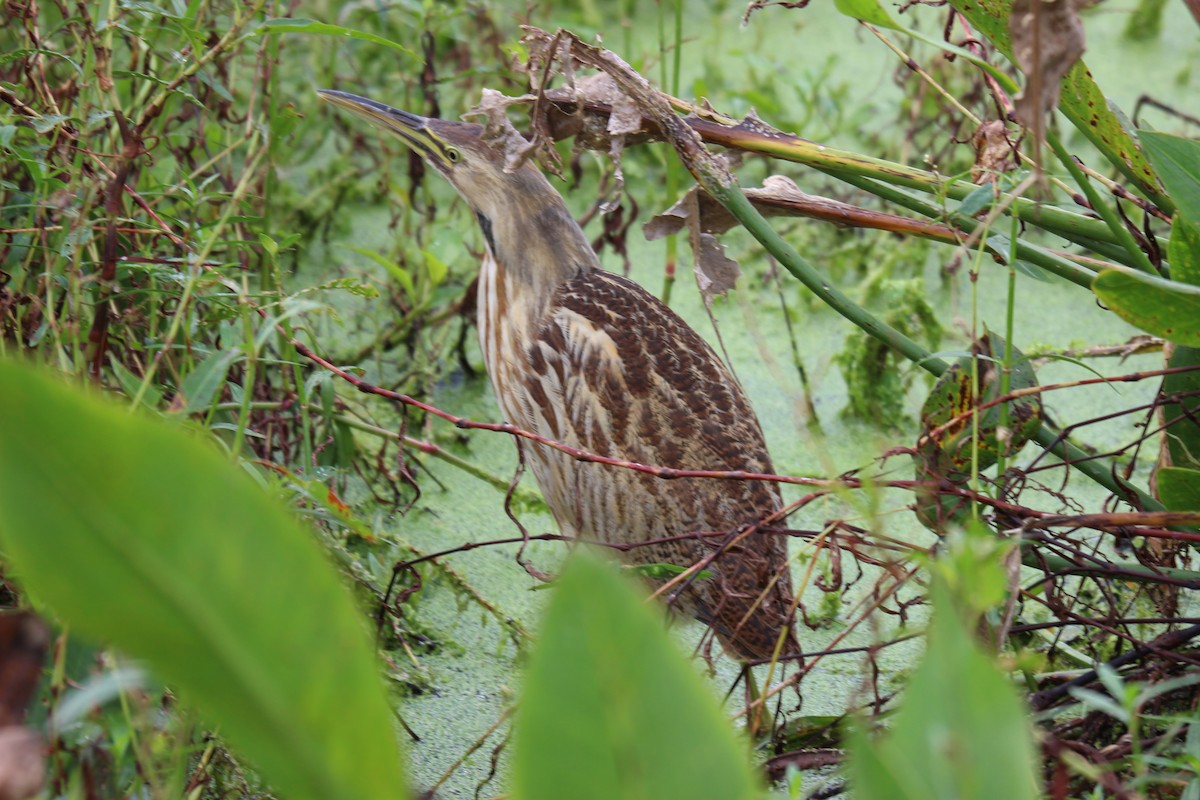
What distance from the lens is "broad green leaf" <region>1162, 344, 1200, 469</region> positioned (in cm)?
142

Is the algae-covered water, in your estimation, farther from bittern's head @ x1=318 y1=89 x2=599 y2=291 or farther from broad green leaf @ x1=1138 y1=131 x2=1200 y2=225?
broad green leaf @ x1=1138 y1=131 x2=1200 y2=225

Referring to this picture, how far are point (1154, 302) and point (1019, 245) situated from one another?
0.23 m

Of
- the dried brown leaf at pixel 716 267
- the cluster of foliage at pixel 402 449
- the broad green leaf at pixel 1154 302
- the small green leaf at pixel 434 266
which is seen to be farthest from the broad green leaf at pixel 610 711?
the small green leaf at pixel 434 266

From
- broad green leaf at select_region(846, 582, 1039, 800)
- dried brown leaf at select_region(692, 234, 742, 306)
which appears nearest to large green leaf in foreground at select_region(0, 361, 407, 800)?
broad green leaf at select_region(846, 582, 1039, 800)

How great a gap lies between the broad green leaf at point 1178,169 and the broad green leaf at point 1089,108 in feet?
0.28

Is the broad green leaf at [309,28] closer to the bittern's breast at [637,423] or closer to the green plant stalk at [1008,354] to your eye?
the bittern's breast at [637,423]

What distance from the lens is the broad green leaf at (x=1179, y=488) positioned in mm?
1292

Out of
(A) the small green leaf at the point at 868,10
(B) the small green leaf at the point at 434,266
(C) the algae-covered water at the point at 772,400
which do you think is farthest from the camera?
(B) the small green leaf at the point at 434,266

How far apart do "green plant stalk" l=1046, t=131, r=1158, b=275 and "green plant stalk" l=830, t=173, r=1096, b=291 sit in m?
0.05

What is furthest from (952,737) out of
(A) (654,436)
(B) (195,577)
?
(A) (654,436)

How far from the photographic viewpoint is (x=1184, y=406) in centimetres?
145

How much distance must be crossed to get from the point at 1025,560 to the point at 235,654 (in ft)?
3.21

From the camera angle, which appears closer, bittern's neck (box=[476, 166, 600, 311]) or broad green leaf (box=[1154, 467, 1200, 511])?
broad green leaf (box=[1154, 467, 1200, 511])

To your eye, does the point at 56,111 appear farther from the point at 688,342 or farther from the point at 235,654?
the point at 235,654
